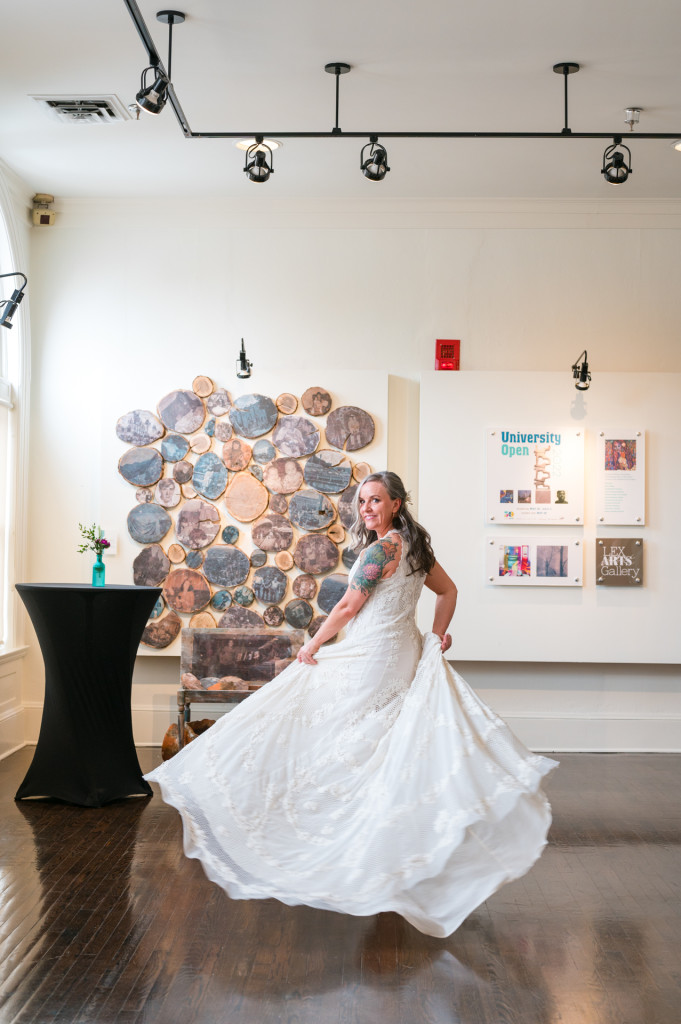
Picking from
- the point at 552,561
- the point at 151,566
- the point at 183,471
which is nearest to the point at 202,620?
the point at 151,566

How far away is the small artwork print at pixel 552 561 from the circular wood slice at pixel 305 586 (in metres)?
1.54

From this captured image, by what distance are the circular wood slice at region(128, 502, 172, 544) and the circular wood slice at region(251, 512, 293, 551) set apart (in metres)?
0.61

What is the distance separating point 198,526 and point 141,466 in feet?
1.87

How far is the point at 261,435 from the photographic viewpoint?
6.59 meters

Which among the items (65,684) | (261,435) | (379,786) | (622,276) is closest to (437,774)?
(379,786)

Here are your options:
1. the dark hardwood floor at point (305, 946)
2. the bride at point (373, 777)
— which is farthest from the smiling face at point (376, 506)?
the dark hardwood floor at point (305, 946)

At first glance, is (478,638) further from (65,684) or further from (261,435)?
(65,684)

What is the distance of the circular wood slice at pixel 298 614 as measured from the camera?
6.55m

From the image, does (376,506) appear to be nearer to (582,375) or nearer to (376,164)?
(376,164)

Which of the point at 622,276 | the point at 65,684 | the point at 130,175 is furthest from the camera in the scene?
the point at 622,276

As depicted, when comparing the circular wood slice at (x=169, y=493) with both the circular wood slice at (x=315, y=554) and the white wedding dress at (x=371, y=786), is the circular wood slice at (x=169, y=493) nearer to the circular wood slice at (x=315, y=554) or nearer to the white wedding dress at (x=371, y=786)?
the circular wood slice at (x=315, y=554)

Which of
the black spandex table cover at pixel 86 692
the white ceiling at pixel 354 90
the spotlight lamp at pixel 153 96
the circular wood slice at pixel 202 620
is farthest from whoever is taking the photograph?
the circular wood slice at pixel 202 620

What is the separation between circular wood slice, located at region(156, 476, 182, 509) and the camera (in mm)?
6590

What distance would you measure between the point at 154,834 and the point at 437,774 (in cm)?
190
